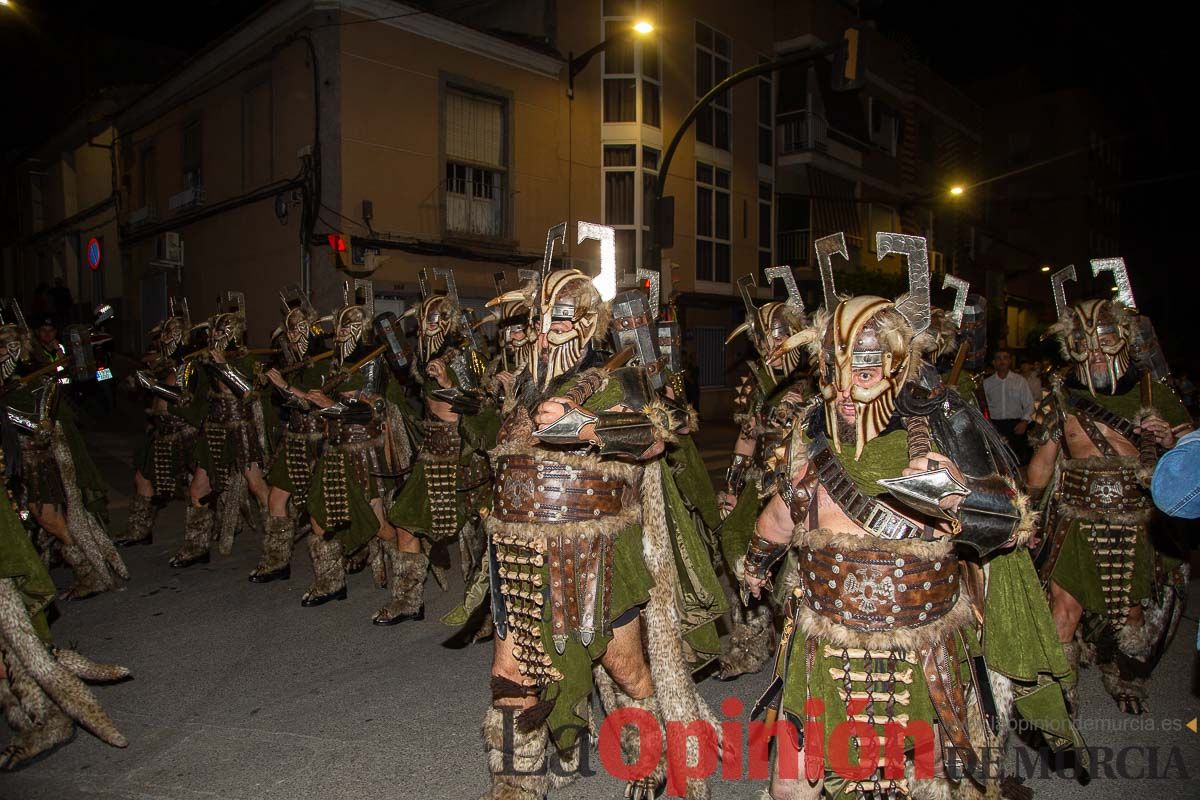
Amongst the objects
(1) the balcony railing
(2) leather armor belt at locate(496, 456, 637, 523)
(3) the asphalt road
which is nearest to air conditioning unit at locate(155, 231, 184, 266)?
(3) the asphalt road

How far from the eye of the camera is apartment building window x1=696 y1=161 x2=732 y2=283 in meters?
20.4

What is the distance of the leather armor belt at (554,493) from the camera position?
332cm

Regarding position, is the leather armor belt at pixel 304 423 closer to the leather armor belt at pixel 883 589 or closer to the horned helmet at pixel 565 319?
the horned helmet at pixel 565 319

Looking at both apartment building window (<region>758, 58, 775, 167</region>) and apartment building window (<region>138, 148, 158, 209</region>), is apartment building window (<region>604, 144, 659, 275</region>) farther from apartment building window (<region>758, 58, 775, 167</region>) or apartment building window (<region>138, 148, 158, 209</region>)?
apartment building window (<region>138, 148, 158, 209</region>)

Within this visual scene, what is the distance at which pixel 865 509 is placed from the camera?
2559 mm

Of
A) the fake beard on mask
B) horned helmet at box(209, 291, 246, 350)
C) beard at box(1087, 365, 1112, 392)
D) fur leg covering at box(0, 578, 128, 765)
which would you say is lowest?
fur leg covering at box(0, 578, 128, 765)

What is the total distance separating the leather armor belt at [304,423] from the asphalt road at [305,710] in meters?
1.36

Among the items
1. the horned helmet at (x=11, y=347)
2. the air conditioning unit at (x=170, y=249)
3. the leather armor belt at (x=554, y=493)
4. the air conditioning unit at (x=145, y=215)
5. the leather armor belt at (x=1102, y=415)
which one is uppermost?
the air conditioning unit at (x=145, y=215)

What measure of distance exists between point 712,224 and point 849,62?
1009 centimetres

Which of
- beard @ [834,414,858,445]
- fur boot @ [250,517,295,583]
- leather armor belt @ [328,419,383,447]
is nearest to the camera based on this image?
beard @ [834,414,858,445]

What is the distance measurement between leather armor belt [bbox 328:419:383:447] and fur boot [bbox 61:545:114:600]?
221 centimetres

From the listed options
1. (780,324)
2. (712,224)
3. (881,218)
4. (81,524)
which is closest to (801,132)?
(712,224)

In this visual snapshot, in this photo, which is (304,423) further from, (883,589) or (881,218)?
(881,218)

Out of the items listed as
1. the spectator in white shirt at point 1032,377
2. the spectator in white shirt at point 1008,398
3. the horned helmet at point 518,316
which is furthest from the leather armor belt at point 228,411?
the spectator in white shirt at point 1032,377
